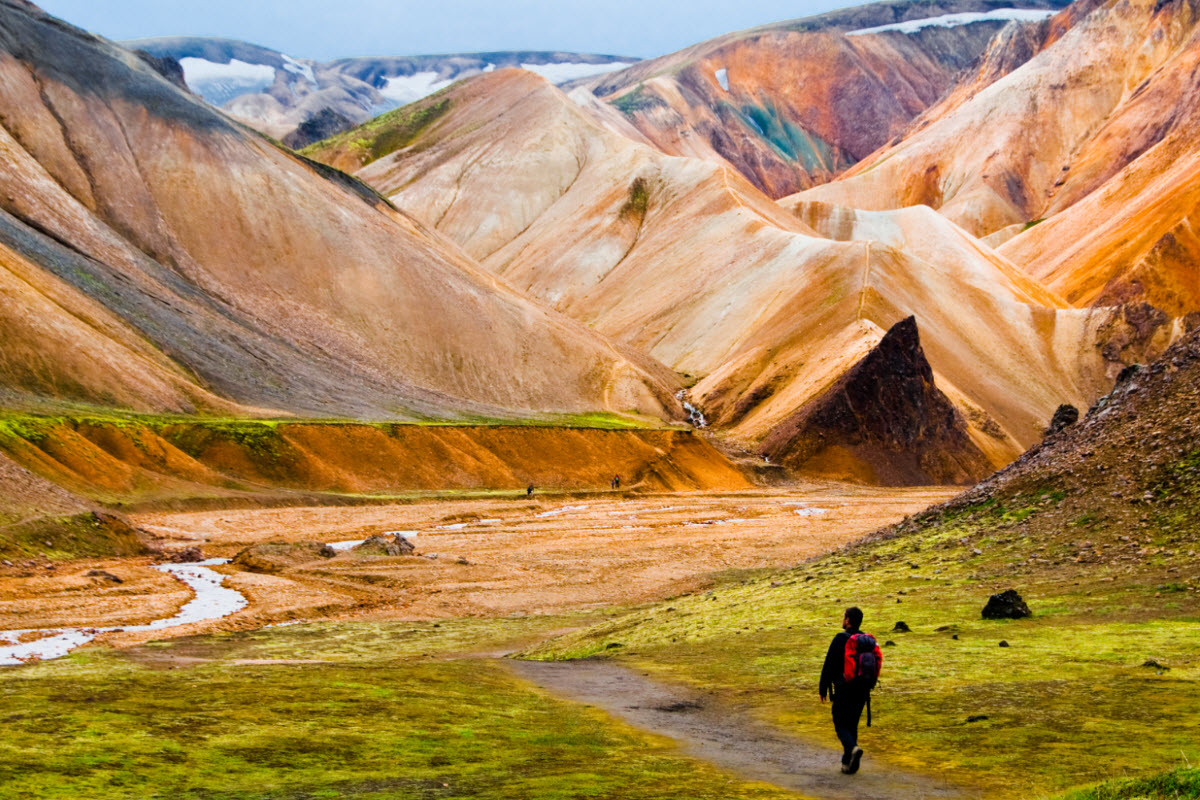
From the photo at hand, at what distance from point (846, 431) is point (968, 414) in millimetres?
16040

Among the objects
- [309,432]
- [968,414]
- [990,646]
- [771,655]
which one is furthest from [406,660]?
[968,414]

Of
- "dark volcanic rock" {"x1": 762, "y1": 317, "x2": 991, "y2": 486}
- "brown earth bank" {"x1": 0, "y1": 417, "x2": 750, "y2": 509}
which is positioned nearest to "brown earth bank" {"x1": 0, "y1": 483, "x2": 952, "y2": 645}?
"brown earth bank" {"x1": 0, "y1": 417, "x2": 750, "y2": 509}

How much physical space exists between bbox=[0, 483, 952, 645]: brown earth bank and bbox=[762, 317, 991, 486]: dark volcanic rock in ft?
71.9

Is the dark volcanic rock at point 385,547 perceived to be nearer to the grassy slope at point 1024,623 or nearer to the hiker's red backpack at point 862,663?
the grassy slope at point 1024,623

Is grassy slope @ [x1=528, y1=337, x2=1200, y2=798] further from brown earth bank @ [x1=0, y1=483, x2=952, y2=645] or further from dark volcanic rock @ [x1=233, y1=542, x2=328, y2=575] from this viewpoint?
dark volcanic rock @ [x1=233, y1=542, x2=328, y2=575]

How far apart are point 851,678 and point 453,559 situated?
34471 mm

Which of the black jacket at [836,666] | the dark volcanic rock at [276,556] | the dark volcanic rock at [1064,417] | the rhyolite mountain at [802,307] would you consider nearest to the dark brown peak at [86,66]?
the rhyolite mountain at [802,307]

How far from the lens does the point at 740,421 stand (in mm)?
115375

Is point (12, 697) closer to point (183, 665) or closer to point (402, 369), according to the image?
point (183, 665)

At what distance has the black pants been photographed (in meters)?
16.5

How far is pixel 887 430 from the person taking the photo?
10238cm

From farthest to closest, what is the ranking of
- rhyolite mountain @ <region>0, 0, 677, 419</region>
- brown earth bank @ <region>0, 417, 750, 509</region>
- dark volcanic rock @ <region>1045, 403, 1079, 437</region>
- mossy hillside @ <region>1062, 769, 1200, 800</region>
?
rhyolite mountain @ <region>0, 0, 677, 419</region>, brown earth bank @ <region>0, 417, 750, 509</region>, dark volcanic rock @ <region>1045, 403, 1079, 437</region>, mossy hillside @ <region>1062, 769, 1200, 800</region>

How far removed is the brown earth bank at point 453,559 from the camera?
124 ft

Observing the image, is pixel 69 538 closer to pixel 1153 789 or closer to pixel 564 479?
pixel 1153 789
